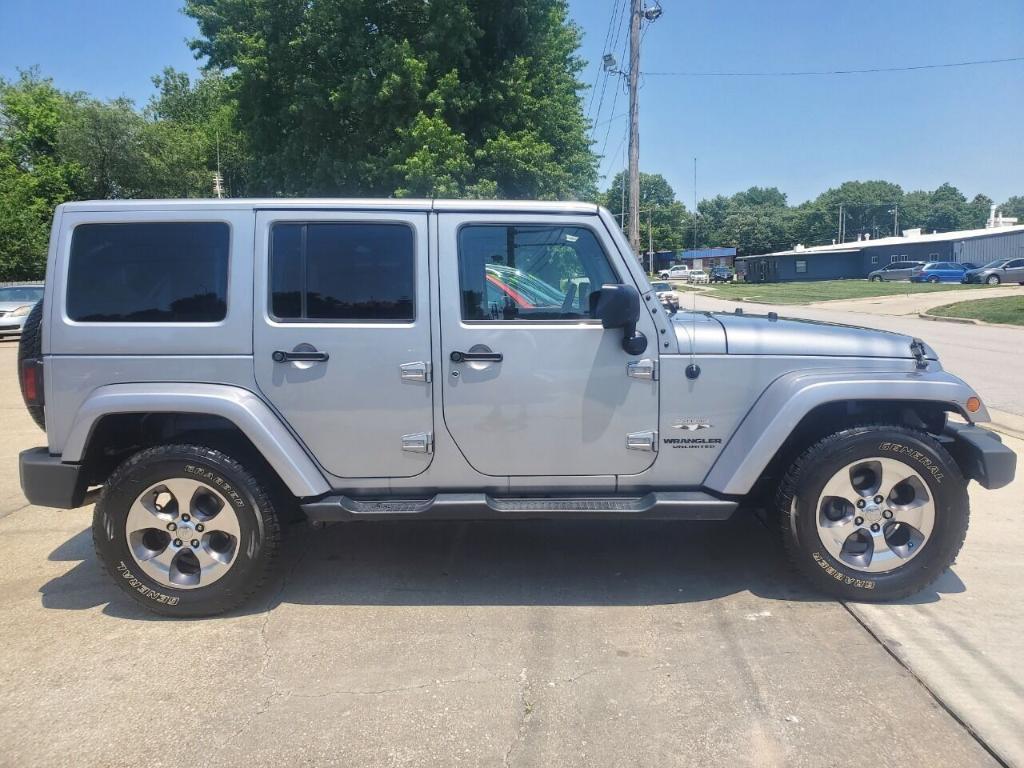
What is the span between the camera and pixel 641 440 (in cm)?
381

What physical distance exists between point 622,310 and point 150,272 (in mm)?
2330

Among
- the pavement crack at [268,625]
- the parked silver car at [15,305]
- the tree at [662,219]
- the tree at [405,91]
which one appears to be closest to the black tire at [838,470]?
the pavement crack at [268,625]

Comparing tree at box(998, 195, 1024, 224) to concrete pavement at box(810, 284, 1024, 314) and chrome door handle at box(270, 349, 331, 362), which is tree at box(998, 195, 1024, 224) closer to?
concrete pavement at box(810, 284, 1024, 314)

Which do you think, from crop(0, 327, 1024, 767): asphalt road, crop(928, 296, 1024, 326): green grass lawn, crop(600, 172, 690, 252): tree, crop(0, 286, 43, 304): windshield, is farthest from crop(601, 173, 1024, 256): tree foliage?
crop(0, 327, 1024, 767): asphalt road

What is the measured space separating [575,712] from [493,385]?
1530 mm

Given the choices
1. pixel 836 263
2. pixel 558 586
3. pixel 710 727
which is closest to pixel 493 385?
pixel 558 586

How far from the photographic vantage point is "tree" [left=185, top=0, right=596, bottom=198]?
13.5 m

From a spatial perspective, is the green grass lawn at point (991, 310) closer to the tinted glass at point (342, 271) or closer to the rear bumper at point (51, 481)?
the tinted glass at point (342, 271)

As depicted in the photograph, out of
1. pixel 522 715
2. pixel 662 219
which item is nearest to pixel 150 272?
pixel 522 715

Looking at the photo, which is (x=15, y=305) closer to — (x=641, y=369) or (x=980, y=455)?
(x=641, y=369)

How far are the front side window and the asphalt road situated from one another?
1.53m

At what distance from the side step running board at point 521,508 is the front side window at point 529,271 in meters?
0.92

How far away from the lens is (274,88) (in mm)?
15438

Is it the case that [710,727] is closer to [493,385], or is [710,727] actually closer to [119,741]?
[493,385]
